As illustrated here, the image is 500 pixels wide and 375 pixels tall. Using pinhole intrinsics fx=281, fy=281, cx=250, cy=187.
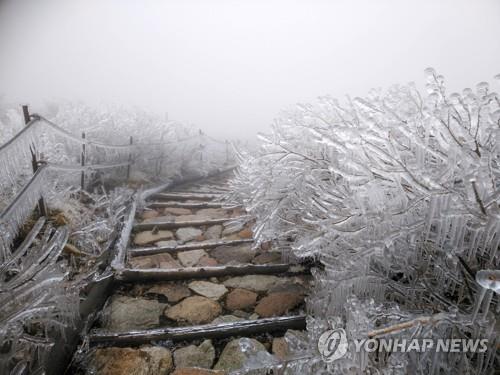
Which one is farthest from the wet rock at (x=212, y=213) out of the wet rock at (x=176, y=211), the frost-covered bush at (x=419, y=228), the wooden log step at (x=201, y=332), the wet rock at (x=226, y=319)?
the frost-covered bush at (x=419, y=228)

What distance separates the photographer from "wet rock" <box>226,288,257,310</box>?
7.68 ft

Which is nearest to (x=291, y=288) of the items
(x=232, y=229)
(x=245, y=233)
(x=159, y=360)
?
(x=159, y=360)

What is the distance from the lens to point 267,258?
297cm

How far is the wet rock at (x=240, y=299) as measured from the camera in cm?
234

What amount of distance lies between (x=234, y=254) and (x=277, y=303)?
926 mm

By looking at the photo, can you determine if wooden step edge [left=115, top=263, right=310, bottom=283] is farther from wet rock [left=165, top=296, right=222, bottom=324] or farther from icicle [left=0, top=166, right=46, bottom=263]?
icicle [left=0, top=166, right=46, bottom=263]

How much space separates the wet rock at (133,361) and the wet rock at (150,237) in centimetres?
171

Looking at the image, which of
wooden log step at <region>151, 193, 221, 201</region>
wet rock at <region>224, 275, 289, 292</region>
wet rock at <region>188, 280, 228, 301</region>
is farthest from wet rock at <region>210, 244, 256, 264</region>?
wooden log step at <region>151, 193, 221, 201</region>

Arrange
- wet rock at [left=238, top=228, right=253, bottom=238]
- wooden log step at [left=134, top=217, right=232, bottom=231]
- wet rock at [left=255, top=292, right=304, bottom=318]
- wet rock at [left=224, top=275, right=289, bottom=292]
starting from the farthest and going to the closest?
wooden log step at [left=134, top=217, right=232, bottom=231] → wet rock at [left=238, top=228, right=253, bottom=238] → wet rock at [left=224, top=275, right=289, bottom=292] → wet rock at [left=255, top=292, right=304, bottom=318]

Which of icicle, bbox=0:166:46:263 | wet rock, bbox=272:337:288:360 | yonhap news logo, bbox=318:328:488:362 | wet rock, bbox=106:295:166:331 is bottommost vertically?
wet rock, bbox=106:295:166:331

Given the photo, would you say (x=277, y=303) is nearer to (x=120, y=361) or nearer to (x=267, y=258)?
(x=267, y=258)

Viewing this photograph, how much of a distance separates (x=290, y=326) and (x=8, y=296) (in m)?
1.68

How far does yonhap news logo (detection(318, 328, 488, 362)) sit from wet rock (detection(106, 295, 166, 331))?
1.50 meters

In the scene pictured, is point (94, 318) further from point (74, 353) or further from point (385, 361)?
point (385, 361)
